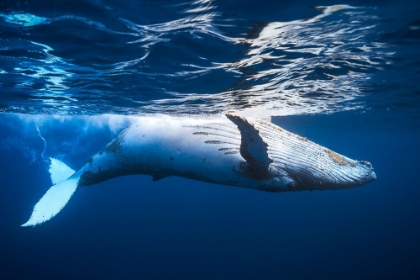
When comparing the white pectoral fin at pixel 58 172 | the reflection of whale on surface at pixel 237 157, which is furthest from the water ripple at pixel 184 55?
the white pectoral fin at pixel 58 172

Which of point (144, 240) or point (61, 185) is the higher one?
point (61, 185)

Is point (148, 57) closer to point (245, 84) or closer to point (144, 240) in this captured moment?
point (245, 84)

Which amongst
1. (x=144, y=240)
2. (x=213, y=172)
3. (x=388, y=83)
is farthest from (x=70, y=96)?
(x=144, y=240)

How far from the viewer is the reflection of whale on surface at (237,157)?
4.39 meters

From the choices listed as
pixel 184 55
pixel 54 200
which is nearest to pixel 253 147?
pixel 184 55

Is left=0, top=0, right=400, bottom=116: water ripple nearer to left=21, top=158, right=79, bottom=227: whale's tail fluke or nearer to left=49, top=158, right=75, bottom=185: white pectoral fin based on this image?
left=49, top=158, right=75, bottom=185: white pectoral fin

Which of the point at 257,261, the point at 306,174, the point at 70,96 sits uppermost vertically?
the point at 306,174

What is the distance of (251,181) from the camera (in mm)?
4758

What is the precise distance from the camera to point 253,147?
12.7ft

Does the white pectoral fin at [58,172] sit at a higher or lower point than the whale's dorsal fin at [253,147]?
lower

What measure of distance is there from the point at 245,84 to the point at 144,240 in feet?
126

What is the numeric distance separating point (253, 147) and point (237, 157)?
2.98ft

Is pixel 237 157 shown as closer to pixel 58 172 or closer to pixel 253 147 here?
pixel 253 147

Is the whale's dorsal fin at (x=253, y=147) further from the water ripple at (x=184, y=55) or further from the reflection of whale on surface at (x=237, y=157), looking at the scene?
the water ripple at (x=184, y=55)
